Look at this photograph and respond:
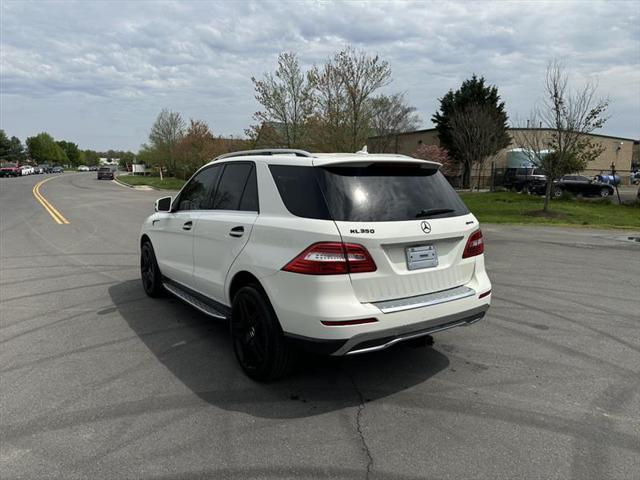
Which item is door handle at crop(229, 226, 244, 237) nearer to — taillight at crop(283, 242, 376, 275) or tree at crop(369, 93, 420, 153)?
taillight at crop(283, 242, 376, 275)

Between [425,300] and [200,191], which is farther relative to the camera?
[200,191]

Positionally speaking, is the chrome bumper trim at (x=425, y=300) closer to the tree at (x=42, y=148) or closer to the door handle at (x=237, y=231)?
the door handle at (x=237, y=231)

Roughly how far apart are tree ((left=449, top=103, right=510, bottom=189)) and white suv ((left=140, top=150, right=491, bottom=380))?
3314cm

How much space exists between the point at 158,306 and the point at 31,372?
1.95 m

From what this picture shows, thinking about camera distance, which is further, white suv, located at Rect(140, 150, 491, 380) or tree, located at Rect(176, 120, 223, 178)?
tree, located at Rect(176, 120, 223, 178)

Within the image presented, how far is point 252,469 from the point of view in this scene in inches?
104

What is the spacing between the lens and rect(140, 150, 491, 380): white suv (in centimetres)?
312

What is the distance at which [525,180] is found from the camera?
104 feet

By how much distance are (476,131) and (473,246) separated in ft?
108

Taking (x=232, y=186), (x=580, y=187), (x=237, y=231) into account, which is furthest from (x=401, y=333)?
(x=580, y=187)

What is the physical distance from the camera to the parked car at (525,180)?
30625 millimetres

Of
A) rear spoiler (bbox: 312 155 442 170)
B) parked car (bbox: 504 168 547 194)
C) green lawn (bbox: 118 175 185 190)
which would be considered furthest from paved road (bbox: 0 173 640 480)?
green lawn (bbox: 118 175 185 190)

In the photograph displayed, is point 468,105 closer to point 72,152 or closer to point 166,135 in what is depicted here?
point 166,135

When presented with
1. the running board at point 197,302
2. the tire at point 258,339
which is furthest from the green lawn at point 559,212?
the tire at point 258,339
